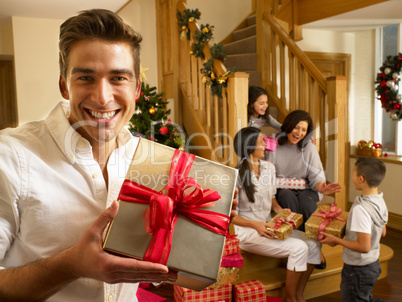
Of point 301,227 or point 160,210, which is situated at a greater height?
point 160,210

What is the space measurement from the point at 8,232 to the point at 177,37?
14.0 ft

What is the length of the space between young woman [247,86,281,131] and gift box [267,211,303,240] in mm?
1134

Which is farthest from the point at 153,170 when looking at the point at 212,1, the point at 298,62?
the point at 212,1

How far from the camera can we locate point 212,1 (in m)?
5.91

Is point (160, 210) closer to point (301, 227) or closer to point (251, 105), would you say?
point (301, 227)

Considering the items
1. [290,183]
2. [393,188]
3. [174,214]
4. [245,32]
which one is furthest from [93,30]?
[245,32]

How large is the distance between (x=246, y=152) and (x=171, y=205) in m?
2.25

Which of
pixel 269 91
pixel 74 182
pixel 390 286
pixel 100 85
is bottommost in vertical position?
pixel 390 286

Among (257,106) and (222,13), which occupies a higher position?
(222,13)

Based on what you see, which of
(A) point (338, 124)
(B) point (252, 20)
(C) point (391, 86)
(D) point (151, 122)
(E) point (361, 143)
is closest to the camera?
(A) point (338, 124)

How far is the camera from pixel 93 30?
0.85 m

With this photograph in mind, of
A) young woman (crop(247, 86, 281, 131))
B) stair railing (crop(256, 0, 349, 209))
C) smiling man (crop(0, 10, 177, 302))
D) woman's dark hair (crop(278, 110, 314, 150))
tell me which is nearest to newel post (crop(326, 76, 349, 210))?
stair railing (crop(256, 0, 349, 209))

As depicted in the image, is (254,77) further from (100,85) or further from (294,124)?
(100,85)

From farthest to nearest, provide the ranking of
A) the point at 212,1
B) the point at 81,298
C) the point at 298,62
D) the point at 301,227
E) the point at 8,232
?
1. the point at 212,1
2. the point at 298,62
3. the point at 301,227
4. the point at 81,298
5. the point at 8,232
